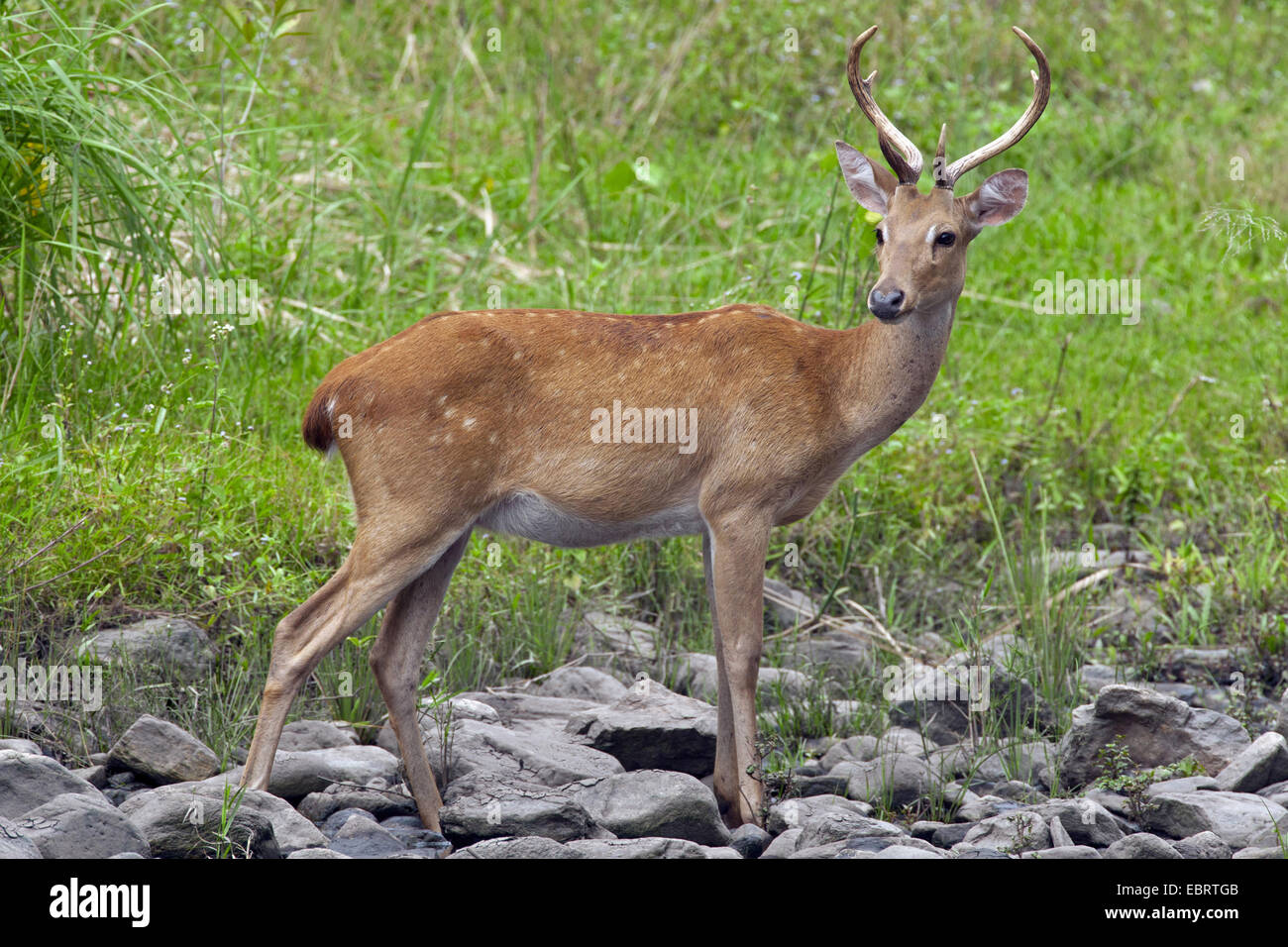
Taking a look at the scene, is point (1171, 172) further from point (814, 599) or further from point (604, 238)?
point (814, 599)

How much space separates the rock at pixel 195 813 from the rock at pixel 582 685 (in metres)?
1.62

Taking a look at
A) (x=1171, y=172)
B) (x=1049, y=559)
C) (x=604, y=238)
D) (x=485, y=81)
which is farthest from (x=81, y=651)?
(x=1171, y=172)

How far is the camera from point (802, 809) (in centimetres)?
504

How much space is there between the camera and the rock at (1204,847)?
4512 millimetres

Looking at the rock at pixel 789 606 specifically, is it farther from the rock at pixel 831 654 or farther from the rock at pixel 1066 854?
the rock at pixel 1066 854

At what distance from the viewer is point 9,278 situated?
22.5ft

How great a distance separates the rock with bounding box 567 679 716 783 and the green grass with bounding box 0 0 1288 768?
→ 1.64 ft

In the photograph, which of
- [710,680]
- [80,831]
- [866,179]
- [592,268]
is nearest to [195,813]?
[80,831]

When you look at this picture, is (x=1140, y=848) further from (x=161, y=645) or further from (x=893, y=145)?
(x=161, y=645)

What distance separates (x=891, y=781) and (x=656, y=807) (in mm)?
881

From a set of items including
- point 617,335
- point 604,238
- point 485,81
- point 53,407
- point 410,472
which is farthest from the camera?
point 485,81

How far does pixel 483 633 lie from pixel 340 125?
15.9ft

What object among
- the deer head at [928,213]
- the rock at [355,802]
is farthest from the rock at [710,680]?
the deer head at [928,213]

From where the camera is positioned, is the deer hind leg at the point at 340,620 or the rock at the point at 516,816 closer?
the rock at the point at 516,816
